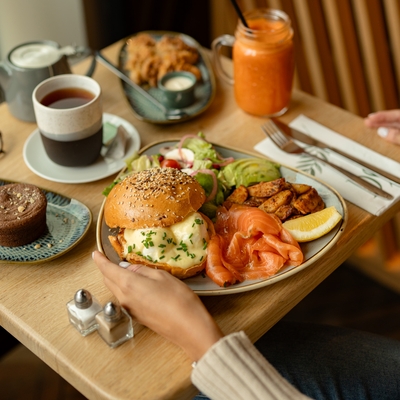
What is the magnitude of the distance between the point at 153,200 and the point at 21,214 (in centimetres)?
33

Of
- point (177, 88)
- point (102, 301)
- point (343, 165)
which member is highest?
point (177, 88)

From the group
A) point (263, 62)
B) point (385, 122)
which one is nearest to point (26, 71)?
point (263, 62)

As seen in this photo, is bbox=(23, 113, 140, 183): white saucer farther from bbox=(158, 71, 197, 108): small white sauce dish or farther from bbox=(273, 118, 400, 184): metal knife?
bbox=(273, 118, 400, 184): metal knife

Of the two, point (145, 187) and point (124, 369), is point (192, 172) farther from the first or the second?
point (124, 369)

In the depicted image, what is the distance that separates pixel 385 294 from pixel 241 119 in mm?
1369

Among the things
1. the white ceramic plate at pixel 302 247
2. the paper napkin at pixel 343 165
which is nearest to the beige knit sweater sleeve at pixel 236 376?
the white ceramic plate at pixel 302 247

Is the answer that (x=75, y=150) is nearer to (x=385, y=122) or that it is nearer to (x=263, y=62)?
(x=263, y=62)

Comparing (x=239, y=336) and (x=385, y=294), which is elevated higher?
(x=239, y=336)

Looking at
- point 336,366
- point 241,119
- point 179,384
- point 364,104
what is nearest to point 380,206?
point 336,366

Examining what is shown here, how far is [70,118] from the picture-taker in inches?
60.1

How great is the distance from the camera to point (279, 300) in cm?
127

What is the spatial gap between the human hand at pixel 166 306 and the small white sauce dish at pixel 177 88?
0.83 meters

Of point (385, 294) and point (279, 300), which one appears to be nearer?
point (279, 300)

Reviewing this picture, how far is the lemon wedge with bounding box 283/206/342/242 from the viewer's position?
132 centimetres
